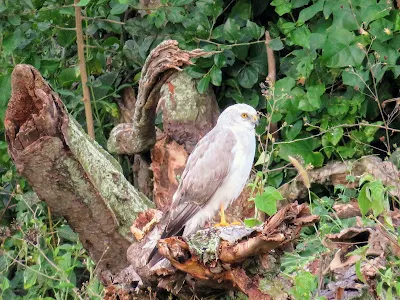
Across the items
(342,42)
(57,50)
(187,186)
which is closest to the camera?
(187,186)

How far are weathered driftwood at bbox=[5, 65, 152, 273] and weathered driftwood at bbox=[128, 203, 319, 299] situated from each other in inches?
38.8

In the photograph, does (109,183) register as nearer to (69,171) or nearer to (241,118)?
(69,171)

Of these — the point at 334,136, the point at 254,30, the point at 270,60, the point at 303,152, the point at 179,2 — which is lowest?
the point at 303,152

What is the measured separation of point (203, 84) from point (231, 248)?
2.65m

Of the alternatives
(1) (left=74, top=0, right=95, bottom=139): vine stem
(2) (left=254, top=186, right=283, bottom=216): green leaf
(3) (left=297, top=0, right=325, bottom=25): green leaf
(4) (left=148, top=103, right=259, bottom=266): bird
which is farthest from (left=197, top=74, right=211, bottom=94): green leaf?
(2) (left=254, top=186, right=283, bottom=216): green leaf

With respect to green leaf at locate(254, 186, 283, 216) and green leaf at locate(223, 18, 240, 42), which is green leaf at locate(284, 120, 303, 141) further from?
green leaf at locate(254, 186, 283, 216)

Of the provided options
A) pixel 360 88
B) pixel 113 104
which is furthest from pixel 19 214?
pixel 360 88

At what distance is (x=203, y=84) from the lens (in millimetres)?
6715

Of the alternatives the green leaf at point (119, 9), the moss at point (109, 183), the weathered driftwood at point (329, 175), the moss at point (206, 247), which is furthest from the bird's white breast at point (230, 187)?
the green leaf at point (119, 9)

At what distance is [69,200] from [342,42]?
210cm

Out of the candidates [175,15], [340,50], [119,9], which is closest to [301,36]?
[340,50]

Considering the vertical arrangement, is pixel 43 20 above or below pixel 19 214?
above

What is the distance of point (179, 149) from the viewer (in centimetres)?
655

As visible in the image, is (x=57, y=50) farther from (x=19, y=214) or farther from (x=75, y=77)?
(x=19, y=214)
